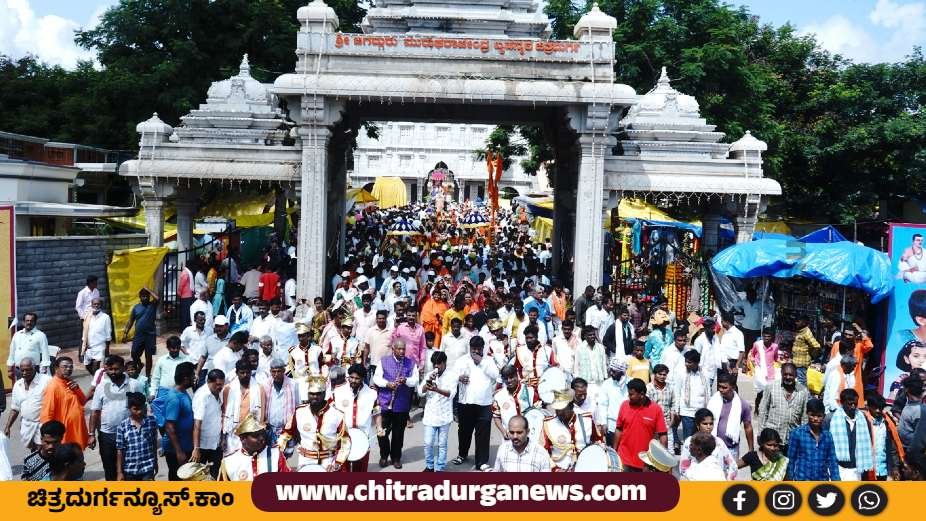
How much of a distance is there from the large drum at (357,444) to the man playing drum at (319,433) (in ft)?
0.23

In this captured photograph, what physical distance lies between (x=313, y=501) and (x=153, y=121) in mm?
14183

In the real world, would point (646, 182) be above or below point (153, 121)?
below

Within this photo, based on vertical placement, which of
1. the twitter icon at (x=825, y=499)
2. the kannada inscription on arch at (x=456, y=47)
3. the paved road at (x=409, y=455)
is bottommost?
the paved road at (x=409, y=455)

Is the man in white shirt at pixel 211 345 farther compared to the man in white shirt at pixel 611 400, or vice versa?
the man in white shirt at pixel 211 345

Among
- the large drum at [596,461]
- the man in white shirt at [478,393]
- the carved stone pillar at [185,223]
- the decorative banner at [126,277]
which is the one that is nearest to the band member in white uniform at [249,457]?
the large drum at [596,461]

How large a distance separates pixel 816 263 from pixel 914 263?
137cm

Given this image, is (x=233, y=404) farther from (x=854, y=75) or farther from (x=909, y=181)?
(x=854, y=75)

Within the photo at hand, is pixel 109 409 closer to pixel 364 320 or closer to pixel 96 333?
pixel 96 333

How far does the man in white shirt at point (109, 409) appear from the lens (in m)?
7.73

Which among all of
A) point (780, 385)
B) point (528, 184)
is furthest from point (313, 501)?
point (528, 184)

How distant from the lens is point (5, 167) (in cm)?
1966

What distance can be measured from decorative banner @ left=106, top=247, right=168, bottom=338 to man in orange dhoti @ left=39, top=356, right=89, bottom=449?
8.18 m

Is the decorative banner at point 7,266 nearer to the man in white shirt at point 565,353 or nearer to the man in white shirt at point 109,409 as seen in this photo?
the man in white shirt at point 109,409

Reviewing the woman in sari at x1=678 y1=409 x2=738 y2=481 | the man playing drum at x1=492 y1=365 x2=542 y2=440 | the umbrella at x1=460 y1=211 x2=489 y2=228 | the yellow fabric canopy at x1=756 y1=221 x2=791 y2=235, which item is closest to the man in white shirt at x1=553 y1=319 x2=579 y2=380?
the man playing drum at x1=492 y1=365 x2=542 y2=440
